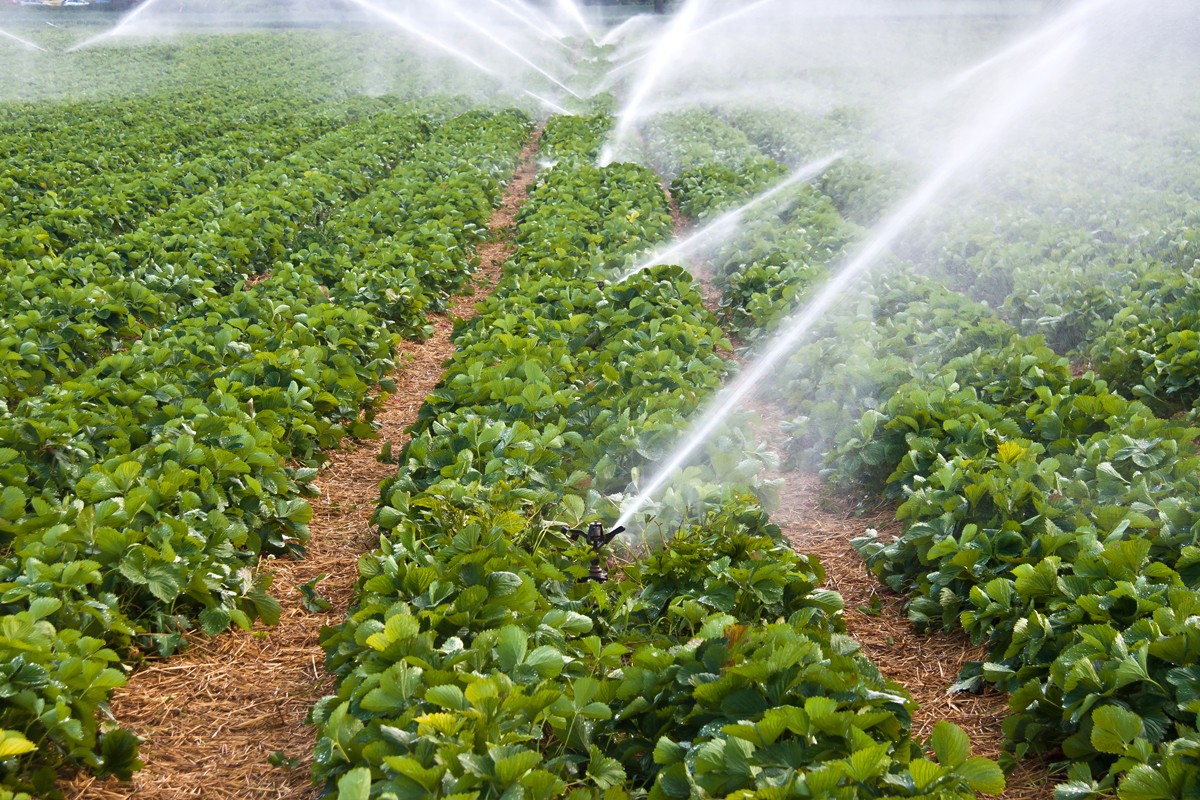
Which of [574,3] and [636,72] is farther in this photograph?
[574,3]

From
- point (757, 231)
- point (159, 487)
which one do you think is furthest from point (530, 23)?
point (159, 487)

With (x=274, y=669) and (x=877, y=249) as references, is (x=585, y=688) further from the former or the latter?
(x=877, y=249)

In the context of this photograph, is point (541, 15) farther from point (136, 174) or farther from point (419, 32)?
point (136, 174)

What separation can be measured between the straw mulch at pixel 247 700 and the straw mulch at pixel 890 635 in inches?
92.9

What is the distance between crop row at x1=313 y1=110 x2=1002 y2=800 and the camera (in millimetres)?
2412

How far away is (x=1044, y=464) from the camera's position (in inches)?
165

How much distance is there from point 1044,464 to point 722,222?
24.9 feet

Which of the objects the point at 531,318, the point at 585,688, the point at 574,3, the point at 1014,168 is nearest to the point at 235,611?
the point at 585,688

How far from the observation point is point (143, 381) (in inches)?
219

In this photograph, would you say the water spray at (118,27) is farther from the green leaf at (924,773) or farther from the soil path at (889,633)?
the green leaf at (924,773)

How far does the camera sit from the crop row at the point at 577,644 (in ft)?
7.91

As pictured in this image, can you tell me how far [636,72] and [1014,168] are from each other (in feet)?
81.2

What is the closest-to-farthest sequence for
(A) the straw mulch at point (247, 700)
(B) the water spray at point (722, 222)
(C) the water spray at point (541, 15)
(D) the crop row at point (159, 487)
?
(D) the crop row at point (159, 487), (A) the straw mulch at point (247, 700), (B) the water spray at point (722, 222), (C) the water spray at point (541, 15)

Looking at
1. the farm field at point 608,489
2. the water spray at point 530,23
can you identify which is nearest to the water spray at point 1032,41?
the farm field at point 608,489
